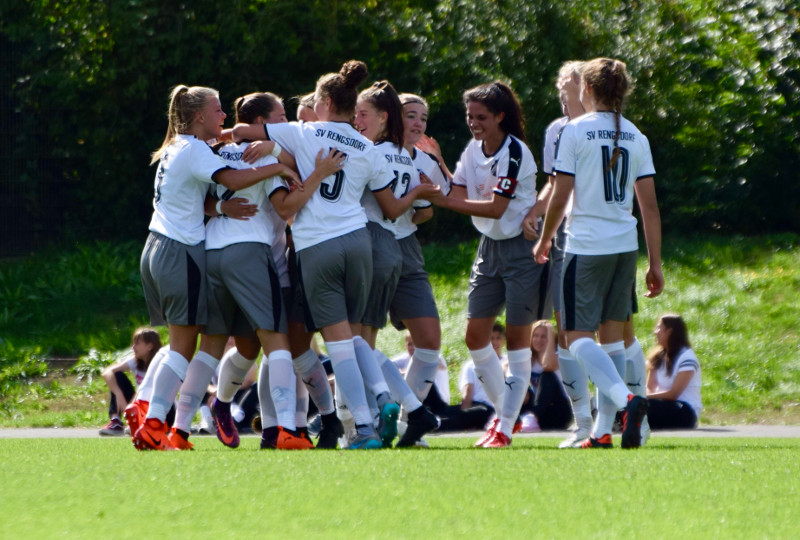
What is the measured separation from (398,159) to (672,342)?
4.07 m

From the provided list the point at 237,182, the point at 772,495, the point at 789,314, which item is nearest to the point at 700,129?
the point at 789,314

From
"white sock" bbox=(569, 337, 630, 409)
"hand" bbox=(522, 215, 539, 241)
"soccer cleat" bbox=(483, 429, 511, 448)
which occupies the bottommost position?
"soccer cleat" bbox=(483, 429, 511, 448)

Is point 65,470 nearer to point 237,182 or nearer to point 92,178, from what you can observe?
point 237,182

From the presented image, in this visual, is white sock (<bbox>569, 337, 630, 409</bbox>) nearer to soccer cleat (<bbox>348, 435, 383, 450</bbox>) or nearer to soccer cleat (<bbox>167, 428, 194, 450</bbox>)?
soccer cleat (<bbox>348, 435, 383, 450</bbox>)

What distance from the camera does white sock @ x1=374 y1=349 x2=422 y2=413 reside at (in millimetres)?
6789

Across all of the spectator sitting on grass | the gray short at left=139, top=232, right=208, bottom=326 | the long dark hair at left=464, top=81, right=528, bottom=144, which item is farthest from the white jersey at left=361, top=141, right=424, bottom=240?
the spectator sitting on grass

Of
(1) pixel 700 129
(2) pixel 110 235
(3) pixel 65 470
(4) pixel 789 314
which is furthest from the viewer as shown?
(2) pixel 110 235

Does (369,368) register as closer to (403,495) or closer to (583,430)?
(583,430)

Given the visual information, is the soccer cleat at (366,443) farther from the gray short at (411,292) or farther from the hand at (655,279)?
the hand at (655,279)

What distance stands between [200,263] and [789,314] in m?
8.12

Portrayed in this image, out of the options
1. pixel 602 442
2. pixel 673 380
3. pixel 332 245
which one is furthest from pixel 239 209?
pixel 673 380

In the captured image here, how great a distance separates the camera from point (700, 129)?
631 inches

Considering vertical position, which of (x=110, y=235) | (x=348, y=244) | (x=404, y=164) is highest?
(x=404, y=164)

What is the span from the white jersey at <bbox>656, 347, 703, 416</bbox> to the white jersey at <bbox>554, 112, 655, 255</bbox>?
367 cm
